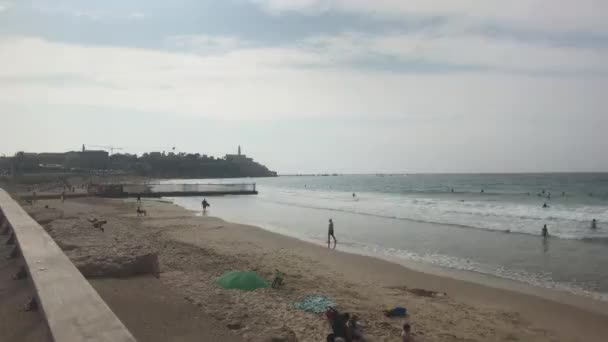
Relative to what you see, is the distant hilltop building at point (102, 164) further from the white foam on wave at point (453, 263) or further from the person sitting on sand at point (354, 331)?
the person sitting on sand at point (354, 331)

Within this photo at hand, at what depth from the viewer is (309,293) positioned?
39.6ft

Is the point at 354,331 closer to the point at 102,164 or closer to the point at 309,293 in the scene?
the point at 309,293

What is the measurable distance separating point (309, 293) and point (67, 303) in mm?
7738

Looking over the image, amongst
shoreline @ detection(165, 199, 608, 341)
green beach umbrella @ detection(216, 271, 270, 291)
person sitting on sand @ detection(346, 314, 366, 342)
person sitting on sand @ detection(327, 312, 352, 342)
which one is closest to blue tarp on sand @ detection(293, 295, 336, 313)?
green beach umbrella @ detection(216, 271, 270, 291)

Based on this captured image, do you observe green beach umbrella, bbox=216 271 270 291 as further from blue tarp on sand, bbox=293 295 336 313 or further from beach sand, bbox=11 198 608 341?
blue tarp on sand, bbox=293 295 336 313

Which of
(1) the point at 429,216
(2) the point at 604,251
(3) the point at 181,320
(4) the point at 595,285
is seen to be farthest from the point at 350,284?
(1) the point at 429,216

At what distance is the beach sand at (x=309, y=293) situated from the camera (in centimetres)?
887

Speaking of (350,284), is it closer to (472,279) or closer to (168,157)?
(472,279)

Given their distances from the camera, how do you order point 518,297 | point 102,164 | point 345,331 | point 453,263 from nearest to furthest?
point 345,331
point 518,297
point 453,263
point 102,164

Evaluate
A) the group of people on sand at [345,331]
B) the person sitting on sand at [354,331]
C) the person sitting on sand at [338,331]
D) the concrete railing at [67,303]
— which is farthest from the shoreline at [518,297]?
the concrete railing at [67,303]

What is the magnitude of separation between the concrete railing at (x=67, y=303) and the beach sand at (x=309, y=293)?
1558 millimetres

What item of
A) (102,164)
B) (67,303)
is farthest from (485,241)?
(102,164)

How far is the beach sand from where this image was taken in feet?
29.1

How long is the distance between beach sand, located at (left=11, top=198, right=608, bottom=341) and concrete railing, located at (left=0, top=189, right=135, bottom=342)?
1.56 meters
